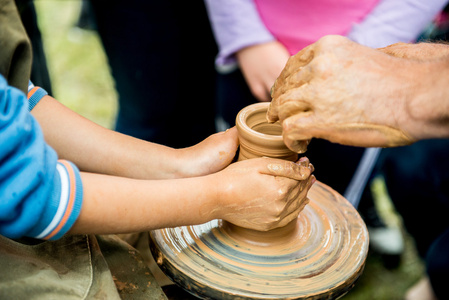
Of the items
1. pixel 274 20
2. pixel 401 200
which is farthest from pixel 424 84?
pixel 401 200

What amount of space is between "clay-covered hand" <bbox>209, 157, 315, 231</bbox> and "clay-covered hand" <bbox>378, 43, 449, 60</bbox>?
479 mm

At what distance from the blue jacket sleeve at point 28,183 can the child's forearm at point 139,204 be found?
58mm

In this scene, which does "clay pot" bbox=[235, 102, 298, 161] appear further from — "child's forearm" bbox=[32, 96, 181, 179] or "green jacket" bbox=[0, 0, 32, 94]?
"green jacket" bbox=[0, 0, 32, 94]

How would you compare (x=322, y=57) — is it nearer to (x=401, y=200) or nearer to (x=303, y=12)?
(x=303, y=12)

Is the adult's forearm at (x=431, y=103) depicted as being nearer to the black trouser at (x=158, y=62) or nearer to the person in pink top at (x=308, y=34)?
the person in pink top at (x=308, y=34)

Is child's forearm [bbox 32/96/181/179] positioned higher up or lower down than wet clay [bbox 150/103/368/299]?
higher up

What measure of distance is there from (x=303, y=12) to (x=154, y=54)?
3.13 feet

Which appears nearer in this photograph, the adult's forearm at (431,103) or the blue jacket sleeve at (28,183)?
the blue jacket sleeve at (28,183)

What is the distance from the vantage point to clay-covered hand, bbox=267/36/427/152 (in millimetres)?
1203

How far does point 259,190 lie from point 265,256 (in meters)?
0.25

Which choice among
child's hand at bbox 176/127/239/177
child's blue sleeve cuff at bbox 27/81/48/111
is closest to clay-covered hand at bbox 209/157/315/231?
child's hand at bbox 176/127/239/177

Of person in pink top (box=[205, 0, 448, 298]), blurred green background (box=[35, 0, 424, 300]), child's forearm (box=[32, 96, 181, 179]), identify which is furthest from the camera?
blurred green background (box=[35, 0, 424, 300])

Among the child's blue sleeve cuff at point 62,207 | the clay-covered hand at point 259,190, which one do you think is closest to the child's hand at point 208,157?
the clay-covered hand at point 259,190

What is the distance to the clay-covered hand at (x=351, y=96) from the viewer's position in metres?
1.20
